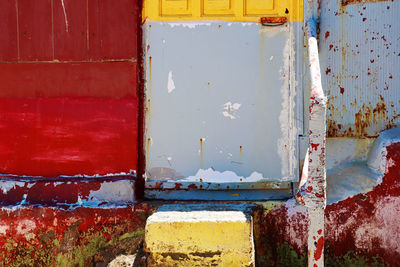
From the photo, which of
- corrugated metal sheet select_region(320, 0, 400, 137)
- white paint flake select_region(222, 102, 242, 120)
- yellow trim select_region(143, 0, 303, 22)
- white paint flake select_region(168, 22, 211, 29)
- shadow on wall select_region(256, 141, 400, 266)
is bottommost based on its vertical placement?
shadow on wall select_region(256, 141, 400, 266)

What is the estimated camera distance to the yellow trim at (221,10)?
2.96 metres

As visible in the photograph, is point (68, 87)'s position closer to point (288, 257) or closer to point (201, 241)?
point (201, 241)

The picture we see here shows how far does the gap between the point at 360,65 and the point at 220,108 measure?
1.00m

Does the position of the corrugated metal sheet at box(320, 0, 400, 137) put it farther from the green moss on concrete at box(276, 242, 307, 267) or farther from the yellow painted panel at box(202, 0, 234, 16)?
the green moss on concrete at box(276, 242, 307, 267)

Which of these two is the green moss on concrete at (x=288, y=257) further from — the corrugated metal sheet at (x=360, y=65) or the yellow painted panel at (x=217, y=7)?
the yellow painted panel at (x=217, y=7)

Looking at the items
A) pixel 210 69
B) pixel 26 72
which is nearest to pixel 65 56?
pixel 26 72

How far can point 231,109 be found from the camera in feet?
9.85

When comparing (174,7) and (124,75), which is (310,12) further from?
(124,75)

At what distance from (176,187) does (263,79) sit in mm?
964

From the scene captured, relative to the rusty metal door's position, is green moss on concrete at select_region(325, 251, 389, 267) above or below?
below

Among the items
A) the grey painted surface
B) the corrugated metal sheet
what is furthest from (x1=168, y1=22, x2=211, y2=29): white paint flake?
the corrugated metal sheet

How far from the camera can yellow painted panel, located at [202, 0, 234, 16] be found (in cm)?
300

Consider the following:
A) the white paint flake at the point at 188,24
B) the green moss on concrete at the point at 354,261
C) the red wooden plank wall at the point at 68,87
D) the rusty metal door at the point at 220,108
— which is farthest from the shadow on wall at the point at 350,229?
the white paint flake at the point at 188,24

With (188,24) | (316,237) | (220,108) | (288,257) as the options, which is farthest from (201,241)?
(188,24)
